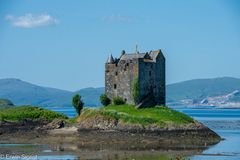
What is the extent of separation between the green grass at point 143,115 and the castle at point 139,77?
2.51 meters

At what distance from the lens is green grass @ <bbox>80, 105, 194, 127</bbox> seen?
77.6 meters

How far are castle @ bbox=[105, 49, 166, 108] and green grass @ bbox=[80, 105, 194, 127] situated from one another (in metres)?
2.51

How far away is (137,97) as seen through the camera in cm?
8444

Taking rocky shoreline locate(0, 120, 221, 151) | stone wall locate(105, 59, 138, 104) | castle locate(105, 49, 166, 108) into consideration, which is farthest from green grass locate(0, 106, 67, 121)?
castle locate(105, 49, 166, 108)

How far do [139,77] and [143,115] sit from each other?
661cm

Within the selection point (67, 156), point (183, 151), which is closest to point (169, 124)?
point (183, 151)

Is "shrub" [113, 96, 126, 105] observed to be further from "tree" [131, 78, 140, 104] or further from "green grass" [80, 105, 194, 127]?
"green grass" [80, 105, 194, 127]

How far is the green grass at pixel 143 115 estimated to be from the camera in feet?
254

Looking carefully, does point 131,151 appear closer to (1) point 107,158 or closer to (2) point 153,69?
(1) point 107,158

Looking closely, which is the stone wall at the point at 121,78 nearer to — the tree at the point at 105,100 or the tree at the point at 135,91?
the tree at the point at 105,100

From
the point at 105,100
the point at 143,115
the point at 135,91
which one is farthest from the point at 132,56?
the point at 143,115

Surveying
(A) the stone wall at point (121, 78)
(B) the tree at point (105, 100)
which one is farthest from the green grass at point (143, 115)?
(B) the tree at point (105, 100)

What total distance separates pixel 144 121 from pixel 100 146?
38.6 ft

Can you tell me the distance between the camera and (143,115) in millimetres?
79750
